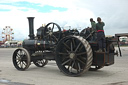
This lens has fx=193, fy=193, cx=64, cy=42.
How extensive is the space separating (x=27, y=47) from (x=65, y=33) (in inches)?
96.9

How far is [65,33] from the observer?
8.29m

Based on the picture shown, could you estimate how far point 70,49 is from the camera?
25.0ft

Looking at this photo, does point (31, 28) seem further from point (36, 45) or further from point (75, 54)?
point (75, 54)

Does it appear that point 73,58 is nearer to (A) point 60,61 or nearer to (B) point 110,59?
(A) point 60,61

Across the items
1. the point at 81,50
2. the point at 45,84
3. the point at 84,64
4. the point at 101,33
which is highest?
the point at 101,33

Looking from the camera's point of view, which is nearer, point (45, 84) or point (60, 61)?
point (45, 84)

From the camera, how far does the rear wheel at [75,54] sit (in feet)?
22.7

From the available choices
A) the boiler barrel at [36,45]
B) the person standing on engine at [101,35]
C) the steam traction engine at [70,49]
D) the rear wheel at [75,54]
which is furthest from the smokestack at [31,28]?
the person standing on engine at [101,35]

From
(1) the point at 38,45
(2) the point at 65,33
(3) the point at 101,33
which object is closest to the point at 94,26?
(3) the point at 101,33

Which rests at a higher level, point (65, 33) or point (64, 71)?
point (65, 33)

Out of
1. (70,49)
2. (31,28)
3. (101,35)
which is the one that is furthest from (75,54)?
(31,28)

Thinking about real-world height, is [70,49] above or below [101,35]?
below

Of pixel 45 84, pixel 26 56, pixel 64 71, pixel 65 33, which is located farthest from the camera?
pixel 26 56

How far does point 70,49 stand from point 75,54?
1.37 feet
